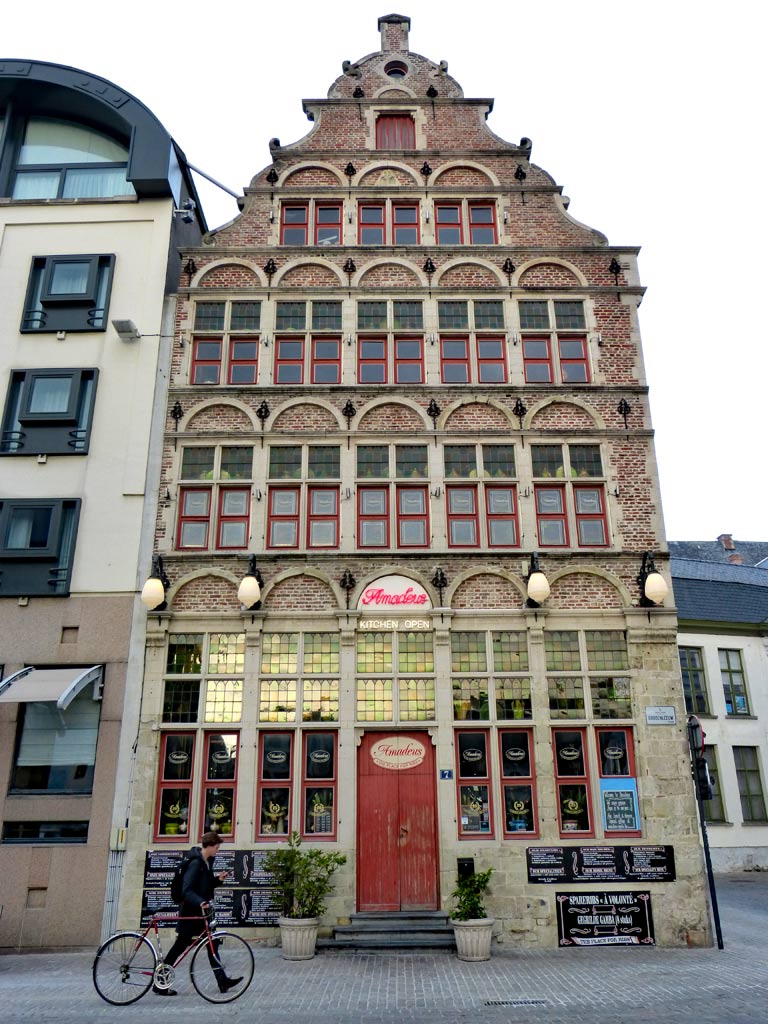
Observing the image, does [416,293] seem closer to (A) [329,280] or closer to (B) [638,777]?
(A) [329,280]

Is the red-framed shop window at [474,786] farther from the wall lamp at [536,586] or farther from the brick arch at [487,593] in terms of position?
the wall lamp at [536,586]

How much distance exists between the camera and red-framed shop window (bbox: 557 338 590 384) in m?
15.4

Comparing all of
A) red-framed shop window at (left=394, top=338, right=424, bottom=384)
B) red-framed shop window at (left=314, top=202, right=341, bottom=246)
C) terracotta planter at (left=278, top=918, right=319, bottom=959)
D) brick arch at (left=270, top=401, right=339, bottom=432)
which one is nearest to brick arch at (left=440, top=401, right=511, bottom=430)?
red-framed shop window at (left=394, top=338, right=424, bottom=384)

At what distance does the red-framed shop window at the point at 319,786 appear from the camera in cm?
1254

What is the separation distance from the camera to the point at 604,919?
473 inches

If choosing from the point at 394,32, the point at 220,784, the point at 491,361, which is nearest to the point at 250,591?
the point at 220,784

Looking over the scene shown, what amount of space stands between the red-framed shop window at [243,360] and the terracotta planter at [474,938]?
10.5 meters

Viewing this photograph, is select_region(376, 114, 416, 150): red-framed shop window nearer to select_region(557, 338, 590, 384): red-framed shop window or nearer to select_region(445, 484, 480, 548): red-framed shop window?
select_region(557, 338, 590, 384): red-framed shop window

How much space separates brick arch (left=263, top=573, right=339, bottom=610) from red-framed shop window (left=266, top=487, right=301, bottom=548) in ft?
2.46

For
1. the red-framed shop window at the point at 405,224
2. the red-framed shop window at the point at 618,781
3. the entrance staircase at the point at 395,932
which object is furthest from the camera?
the red-framed shop window at the point at 405,224

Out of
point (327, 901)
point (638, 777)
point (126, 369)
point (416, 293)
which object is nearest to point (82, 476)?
point (126, 369)

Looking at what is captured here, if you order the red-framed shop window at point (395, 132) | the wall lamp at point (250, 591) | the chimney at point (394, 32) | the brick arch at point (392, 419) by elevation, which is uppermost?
the chimney at point (394, 32)

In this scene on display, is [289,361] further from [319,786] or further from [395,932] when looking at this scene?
[395,932]

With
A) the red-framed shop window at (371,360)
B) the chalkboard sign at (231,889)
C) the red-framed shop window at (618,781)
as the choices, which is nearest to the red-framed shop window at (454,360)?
the red-framed shop window at (371,360)
